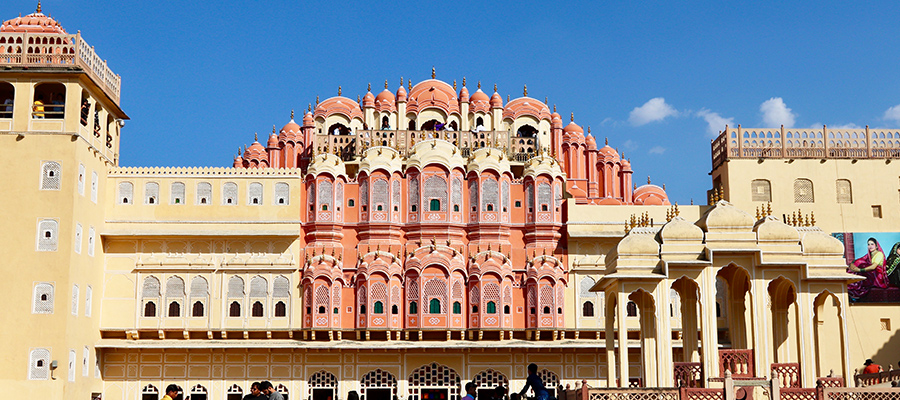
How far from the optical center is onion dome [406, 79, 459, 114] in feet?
139

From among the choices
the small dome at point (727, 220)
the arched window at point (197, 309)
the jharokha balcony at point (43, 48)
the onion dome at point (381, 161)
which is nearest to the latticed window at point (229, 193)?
the arched window at point (197, 309)

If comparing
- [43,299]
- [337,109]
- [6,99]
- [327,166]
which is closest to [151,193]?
[43,299]

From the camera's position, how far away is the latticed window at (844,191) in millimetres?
38500

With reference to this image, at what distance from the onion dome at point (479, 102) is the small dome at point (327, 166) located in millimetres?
6931

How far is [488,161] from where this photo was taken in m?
38.2

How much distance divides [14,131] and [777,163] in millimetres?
26711

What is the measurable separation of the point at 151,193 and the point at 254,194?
364 centimetres

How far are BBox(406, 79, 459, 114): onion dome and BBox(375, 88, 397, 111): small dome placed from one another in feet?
2.20

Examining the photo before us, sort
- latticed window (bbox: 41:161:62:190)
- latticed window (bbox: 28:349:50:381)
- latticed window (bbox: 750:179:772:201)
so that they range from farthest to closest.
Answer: latticed window (bbox: 750:179:772:201), latticed window (bbox: 41:161:62:190), latticed window (bbox: 28:349:50:381)

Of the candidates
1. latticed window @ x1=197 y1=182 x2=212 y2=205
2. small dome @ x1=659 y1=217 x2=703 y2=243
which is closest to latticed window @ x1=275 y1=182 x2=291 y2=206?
latticed window @ x1=197 y1=182 x2=212 y2=205

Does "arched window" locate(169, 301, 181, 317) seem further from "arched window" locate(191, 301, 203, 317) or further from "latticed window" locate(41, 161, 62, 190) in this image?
"latticed window" locate(41, 161, 62, 190)

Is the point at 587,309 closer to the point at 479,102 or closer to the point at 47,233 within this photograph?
the point at 479,102

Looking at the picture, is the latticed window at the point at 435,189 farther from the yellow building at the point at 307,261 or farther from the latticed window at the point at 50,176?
the latticed window at the point at 50,176

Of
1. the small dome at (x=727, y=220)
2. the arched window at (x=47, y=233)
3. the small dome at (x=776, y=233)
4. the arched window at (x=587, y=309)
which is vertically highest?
the arched window at (x=47, y=233)
